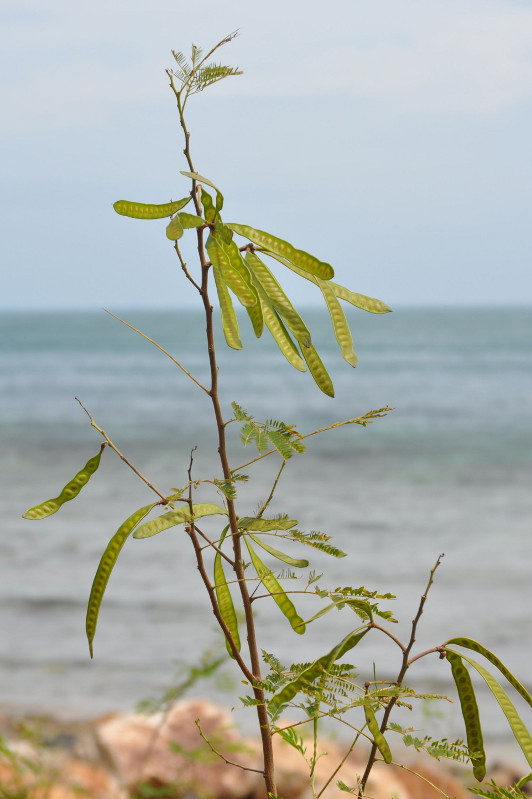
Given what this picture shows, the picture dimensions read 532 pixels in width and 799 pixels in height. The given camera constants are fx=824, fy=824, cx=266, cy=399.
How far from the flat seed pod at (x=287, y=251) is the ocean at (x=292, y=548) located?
1203 millimetres

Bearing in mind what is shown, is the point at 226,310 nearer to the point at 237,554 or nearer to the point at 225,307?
the point at 225,307

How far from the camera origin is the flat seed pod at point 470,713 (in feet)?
2.06

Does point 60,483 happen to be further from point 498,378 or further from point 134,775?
point 498,378

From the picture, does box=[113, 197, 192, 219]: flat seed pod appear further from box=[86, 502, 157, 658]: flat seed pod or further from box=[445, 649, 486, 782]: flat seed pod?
box=[445, 649, 486, 782]: flat seed pod

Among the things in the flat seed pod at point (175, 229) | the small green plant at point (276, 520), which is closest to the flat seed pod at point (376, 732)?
the small green plant at point (276, 520)

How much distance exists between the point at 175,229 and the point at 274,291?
0.31ft

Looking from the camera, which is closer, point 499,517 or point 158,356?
point 499,517

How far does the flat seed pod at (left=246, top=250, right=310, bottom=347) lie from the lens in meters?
0.64

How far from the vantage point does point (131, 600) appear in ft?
16.5

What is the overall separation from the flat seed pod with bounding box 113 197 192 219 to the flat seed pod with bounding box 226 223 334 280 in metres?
0.04

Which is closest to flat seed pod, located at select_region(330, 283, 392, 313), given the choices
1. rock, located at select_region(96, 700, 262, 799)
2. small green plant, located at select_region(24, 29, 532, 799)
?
small green plant, located at select_region(24, 29, 532, 799)

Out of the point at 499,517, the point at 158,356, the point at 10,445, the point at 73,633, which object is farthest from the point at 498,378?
the point at 73,633

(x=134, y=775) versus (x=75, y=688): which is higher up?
(x=134, y=775)

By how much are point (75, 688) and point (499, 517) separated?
4283 millimetres
